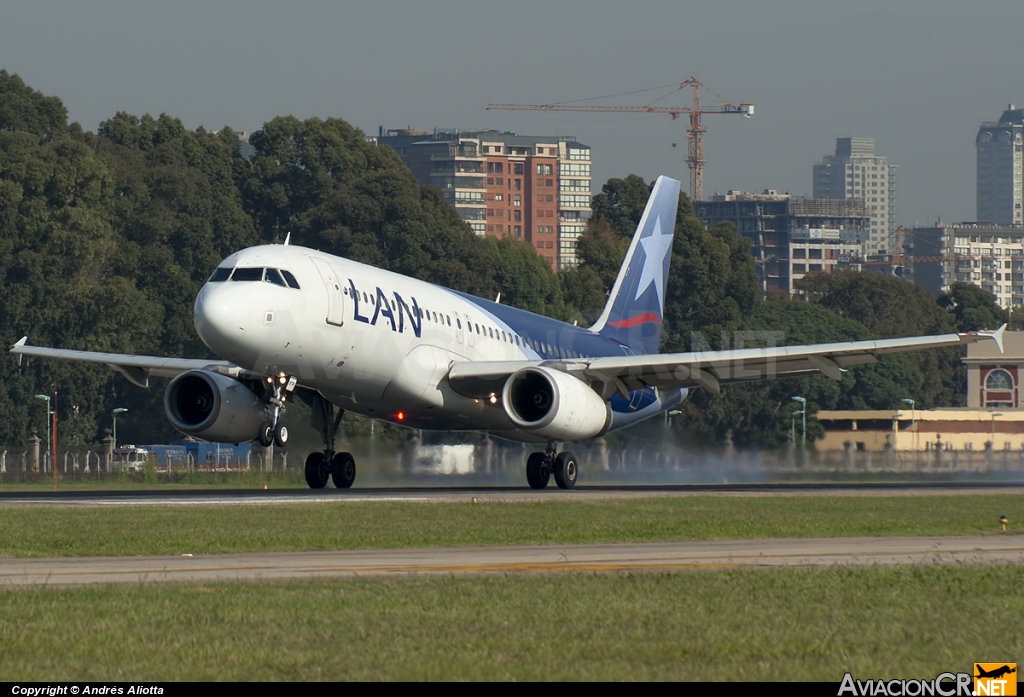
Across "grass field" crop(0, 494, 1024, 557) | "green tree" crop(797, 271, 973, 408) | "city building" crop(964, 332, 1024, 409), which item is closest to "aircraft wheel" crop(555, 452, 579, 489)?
"grass field" crop(0, 494, 1024, 557)

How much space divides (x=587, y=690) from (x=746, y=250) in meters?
114

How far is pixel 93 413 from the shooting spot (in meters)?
88.5

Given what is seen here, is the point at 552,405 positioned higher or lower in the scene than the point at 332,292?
lower

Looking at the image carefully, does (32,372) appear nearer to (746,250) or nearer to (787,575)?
(746,250)

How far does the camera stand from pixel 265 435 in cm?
3278

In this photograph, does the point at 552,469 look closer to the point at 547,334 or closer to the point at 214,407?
the point at 547,334

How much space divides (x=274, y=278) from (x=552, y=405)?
22.7 ft

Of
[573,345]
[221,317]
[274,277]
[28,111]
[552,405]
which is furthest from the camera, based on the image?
[28,111]

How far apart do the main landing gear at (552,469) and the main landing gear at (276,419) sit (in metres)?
7.40

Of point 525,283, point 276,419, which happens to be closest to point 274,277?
point 276,419

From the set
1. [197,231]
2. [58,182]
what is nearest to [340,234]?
[197,231]

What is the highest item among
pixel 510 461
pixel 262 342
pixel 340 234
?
pixel 340 234

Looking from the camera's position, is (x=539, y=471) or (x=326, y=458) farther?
(x=539, y=471)

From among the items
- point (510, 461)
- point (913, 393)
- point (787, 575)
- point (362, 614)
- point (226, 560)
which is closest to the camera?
point (362, 614)
